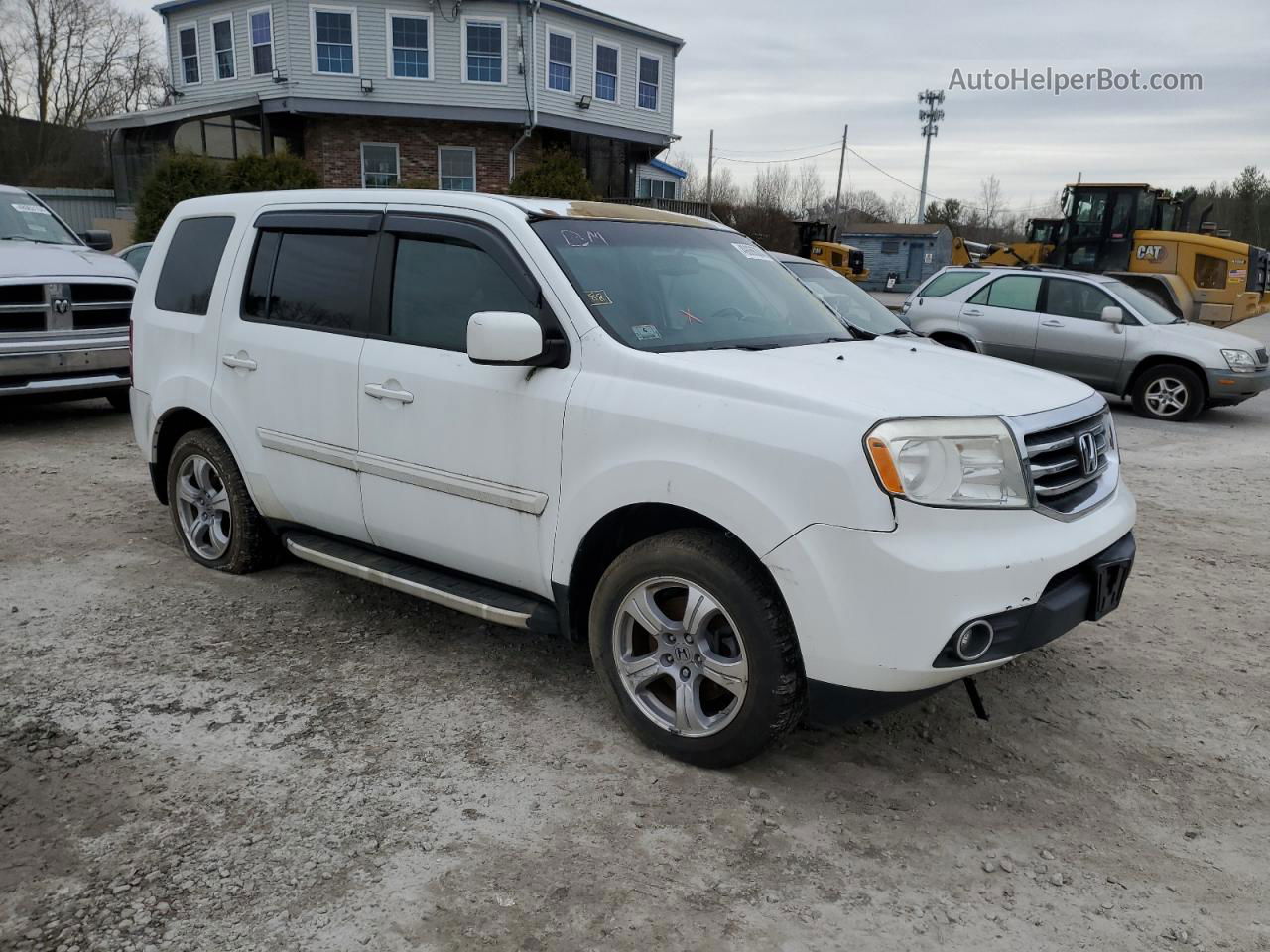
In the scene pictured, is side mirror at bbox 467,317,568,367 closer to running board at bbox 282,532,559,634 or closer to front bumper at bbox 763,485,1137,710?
running board at bbox 282,532,559,634

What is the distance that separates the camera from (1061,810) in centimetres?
320

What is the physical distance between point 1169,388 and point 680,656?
982 cm

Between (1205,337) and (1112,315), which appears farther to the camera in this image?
(1112,315)

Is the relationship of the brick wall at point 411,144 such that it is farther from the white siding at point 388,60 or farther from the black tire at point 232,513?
the black tire at point 232,513

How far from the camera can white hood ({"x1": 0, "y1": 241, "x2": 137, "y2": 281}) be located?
27.1 ft

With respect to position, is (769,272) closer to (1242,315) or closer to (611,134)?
(1242,315)

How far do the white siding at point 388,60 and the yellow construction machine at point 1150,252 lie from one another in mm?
13079

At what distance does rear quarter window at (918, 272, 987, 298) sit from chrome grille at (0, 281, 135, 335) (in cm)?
917

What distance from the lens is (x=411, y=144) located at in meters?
27.4

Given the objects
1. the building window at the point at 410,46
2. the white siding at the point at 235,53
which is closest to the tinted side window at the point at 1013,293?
the building window at the point at 410,46

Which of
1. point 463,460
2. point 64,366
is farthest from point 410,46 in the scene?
point 463,460

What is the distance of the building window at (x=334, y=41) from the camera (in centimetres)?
2605

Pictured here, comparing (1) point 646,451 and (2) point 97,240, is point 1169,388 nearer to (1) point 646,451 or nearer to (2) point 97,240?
(1) point 646,451

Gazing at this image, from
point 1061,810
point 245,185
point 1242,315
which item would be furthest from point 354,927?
point 245,185
